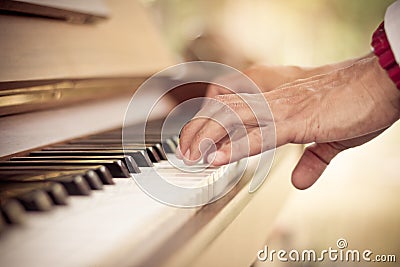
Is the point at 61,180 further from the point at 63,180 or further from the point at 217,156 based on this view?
the point at 217,156

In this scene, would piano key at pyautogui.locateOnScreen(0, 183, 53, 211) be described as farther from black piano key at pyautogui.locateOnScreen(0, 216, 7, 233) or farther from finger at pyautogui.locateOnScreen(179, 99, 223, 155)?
finger at pyautogui.locateOnScreen(179, 99, 223, 155)

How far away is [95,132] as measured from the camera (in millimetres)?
1077

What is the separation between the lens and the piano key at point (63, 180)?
683 mm

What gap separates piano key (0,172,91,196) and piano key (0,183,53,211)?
4 centimetres

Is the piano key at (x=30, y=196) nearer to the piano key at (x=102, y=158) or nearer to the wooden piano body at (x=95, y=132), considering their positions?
the wooden piano body at (x=95, y=132)

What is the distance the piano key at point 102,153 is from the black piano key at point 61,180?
5.6 inches

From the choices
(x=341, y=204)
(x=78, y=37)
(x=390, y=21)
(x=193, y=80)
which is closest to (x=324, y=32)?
(x=341, y=204)

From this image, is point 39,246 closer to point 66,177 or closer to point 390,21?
point 66,177

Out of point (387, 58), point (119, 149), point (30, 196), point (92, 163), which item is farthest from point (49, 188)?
point (387, 58)

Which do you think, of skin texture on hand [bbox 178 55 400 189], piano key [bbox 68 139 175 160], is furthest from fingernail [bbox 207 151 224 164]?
piano key [bbox 68 139 175 160]

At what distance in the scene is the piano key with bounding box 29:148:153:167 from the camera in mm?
854

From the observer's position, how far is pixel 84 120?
3.55 feet

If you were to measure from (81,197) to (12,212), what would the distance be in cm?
11

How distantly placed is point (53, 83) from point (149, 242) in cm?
53
